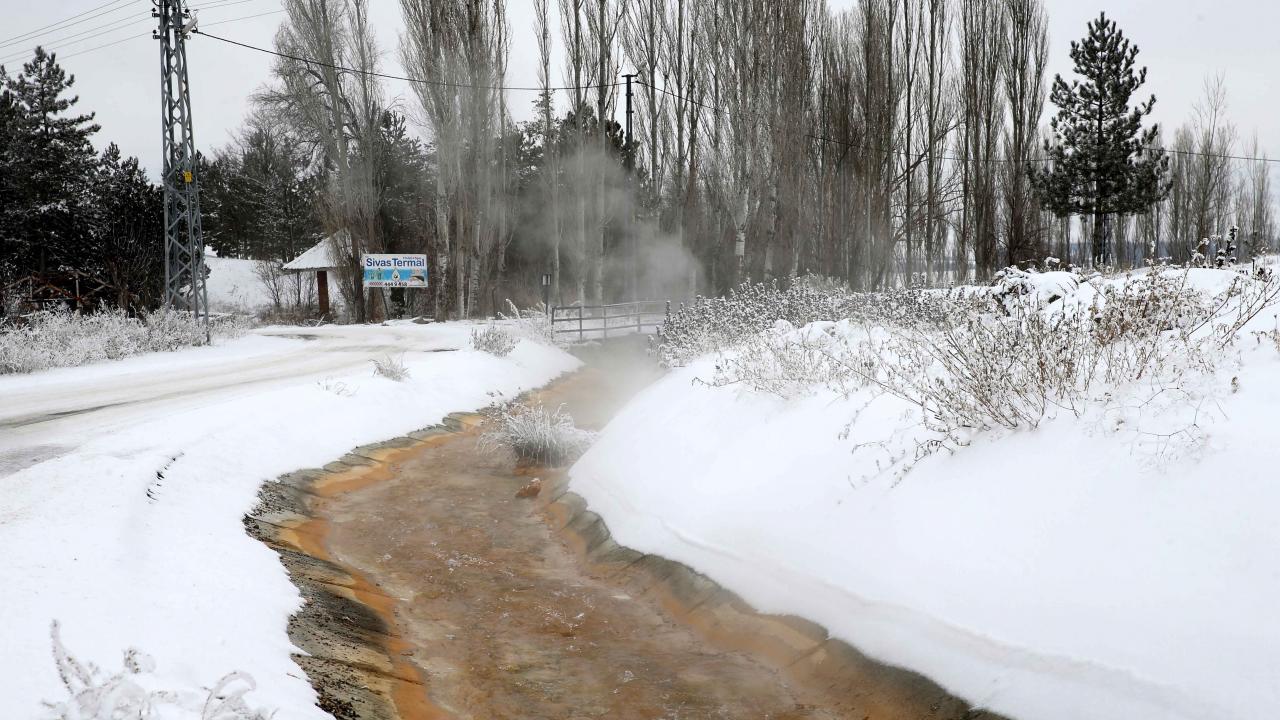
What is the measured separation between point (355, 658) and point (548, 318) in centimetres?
1694

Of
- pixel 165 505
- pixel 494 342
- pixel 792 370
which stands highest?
pixel 792 370

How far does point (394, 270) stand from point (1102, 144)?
2241cm

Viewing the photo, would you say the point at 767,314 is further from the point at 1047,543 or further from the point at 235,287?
the point at 235,287

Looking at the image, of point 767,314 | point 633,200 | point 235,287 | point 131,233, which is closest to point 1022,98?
point 633,200

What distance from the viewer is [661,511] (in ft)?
21.0

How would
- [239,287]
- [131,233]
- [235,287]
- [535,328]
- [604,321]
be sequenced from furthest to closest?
[239,287] < [235,287] < [131,233] < [604,321] < [535,328]

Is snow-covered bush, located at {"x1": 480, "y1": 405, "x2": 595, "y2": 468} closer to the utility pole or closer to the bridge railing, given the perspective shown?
the bridge railing

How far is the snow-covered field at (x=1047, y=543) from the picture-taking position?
10.4 ft

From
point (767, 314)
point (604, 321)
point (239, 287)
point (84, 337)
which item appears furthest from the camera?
point (239, 287)

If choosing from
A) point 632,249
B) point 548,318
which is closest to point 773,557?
point 548,318

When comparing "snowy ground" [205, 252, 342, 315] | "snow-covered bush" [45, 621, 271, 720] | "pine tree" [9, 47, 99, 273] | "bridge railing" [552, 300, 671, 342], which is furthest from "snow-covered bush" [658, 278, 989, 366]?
"snowy ground" [205, 252, 342, 315]

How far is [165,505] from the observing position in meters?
5.71

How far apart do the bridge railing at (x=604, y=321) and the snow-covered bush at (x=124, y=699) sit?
1671cm

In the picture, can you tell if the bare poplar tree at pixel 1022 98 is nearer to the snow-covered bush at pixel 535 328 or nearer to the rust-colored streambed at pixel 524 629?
the snow-covered bush at pixel 535 328
